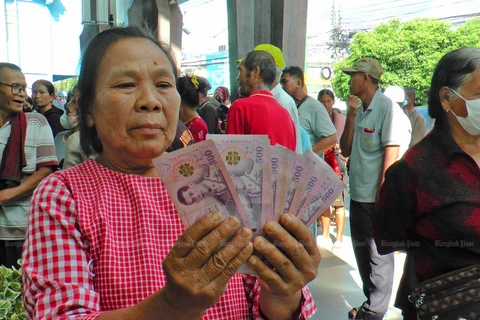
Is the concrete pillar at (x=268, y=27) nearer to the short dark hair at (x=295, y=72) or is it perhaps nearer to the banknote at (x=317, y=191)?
the short dark hair at (x=295, y=72)

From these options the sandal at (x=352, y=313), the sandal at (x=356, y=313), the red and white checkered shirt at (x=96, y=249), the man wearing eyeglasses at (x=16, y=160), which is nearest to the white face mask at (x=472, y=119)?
the red and white checkered shirt at (x=96, y=249)

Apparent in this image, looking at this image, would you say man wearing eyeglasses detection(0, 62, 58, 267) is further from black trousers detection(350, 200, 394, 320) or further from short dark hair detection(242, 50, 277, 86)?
black trousers detection(350, 200, 394, 320)

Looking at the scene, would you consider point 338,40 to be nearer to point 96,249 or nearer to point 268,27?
point 268,27

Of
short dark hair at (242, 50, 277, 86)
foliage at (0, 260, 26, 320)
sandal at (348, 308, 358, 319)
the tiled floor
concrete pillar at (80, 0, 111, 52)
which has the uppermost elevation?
concrete pillar at (80, 0, 111, 52)

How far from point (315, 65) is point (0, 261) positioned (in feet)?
158

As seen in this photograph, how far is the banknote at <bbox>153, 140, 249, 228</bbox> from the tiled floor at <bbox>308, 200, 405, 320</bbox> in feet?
11.8

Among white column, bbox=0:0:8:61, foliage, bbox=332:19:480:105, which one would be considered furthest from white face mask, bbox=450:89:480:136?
foliage, bbox=332:19:480:105

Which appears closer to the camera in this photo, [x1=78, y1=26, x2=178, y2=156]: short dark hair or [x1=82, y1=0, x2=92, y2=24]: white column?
[x1=78, y1=26, x2=178, y2=156]: short dark hair

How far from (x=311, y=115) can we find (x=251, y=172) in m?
4.27

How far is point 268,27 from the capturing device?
18.7 feet

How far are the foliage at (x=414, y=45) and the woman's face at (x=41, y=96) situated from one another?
2963cm

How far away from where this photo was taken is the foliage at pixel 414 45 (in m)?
32.8

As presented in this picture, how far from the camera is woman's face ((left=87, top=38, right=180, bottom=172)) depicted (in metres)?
1.31

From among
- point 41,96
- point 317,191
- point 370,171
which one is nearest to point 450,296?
point 317,191
